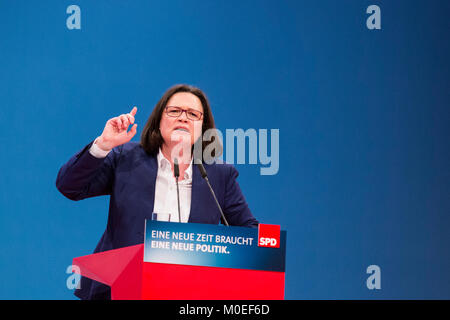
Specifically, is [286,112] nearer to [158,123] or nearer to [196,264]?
[158,123]

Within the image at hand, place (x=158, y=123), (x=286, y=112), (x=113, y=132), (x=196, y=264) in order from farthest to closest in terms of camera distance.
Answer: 1. (x=286, y=112)
2. (x=158, y=123)
3. (x=113, y=132)
4. (x=196, y=264)

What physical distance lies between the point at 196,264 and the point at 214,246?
0.06 m

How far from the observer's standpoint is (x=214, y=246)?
3.65 feet

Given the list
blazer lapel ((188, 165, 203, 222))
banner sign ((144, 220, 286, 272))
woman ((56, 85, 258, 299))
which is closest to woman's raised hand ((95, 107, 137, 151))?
woman ((56, 85, 258, 299))

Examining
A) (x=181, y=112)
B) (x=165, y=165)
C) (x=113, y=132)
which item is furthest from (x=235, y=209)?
(x=113, y=132)

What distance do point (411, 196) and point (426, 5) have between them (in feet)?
3.98

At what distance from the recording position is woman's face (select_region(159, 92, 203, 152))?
5.40 ft

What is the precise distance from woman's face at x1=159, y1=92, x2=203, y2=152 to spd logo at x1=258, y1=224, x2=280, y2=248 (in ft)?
2.08

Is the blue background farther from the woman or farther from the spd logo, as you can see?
the spd logo

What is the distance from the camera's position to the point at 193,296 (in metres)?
A: 1.08
